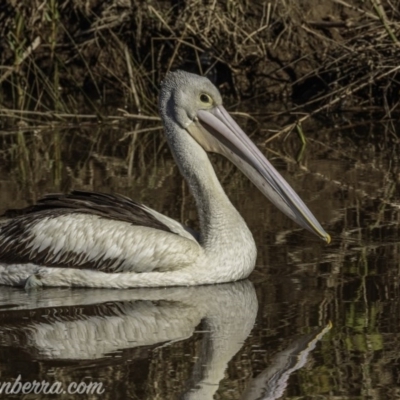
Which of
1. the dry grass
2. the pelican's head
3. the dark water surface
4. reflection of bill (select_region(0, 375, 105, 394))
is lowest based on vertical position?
reflection of bill (select_region(0, 375, 105, 394))

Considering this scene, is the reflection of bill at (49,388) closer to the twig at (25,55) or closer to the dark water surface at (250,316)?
the dark water surface at (250,316)

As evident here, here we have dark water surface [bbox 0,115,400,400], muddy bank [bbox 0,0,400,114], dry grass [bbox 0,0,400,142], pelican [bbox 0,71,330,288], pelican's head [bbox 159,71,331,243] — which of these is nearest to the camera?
dark water surface [bbox 0,115,400,400]

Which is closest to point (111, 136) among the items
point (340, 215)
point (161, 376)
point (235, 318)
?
point (340, 215)

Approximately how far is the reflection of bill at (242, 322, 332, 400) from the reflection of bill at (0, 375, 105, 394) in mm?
607

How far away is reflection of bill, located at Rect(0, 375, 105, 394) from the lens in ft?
16.6

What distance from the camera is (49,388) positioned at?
511 centimetres

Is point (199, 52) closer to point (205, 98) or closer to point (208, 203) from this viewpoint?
point (205, 98)

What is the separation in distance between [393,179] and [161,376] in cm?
434

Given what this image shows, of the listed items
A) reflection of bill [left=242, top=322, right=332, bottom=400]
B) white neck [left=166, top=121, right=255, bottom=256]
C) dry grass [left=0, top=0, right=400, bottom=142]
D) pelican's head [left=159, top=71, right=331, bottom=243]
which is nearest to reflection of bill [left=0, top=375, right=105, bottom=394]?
reflection of bill [left=242, top=322, right=332, bottom=400]

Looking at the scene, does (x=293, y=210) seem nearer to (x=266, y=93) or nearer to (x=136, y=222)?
(x=136, y=222)

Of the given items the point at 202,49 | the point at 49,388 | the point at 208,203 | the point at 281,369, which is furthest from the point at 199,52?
the point at 49,388

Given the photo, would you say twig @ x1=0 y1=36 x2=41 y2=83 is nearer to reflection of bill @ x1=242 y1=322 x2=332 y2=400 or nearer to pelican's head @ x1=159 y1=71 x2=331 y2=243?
pelican's head @ x1=159 y1=71 x2=331 y2=243

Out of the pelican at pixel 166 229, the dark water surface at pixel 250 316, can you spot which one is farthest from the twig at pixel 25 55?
the pelican at pixel 166 229

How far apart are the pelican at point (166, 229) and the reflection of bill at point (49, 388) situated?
65.2 inches
